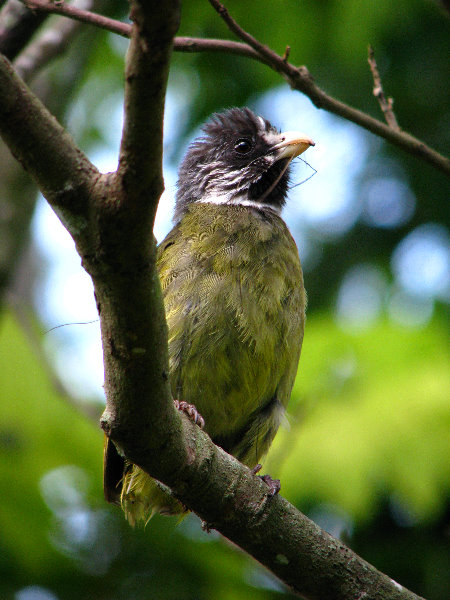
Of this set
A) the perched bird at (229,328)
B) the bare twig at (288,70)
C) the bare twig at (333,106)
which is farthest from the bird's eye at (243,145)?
the bare twig at (333,106)

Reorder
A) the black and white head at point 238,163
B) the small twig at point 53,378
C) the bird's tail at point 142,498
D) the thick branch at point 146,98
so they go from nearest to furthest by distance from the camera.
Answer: the thick branch at point 146,98 < the bird's tail at point 142,498 < the black and white head at point 238,163 < the small twig at point 53,378

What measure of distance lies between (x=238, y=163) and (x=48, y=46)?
171cm

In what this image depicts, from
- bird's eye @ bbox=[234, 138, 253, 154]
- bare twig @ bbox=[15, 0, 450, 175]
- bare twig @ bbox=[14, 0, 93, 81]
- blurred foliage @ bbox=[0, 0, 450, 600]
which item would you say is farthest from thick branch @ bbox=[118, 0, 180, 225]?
bare twig @ bbox=[14, 0, 93, 81]

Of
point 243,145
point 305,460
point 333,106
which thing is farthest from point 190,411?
point 243,145

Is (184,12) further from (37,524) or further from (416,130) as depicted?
(37,524)

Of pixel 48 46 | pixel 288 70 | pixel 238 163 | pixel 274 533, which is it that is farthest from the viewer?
pixel 48 46

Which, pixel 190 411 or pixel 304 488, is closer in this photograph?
pixel 190 411

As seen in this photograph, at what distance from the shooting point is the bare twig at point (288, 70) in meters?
3.81

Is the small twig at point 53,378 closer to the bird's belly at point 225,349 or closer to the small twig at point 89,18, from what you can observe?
the bird's belly at point 225,349

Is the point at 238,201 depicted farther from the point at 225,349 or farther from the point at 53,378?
the point at 53,378

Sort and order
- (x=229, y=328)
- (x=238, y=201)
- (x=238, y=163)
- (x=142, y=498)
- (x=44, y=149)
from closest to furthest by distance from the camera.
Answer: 1. (x=44, y=149)
2. (x=229, y=328)
3. (x=142, y=498)
4. (x=238, y=201)
5. (x=238, y=163)

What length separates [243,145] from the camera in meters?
5.82

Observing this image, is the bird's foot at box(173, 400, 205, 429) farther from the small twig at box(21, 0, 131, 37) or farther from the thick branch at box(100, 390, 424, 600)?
the small twig at box(21, 0, 131, 37)

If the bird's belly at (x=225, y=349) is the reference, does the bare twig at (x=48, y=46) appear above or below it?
above
